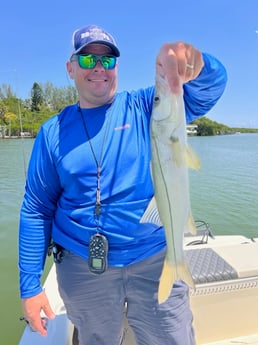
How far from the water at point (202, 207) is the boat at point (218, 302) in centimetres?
89

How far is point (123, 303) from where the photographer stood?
6.07 feet

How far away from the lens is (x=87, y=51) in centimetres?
177

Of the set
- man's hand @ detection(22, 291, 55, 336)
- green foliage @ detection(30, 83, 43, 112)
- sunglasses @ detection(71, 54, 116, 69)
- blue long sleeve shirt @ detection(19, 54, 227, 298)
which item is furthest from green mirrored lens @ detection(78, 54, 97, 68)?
green foliage @ detection(30, 83, 43, 112)

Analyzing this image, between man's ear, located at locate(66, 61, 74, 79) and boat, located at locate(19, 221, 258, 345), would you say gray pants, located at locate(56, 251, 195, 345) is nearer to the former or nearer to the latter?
boat, located at locate(19, 221, 258, 345)

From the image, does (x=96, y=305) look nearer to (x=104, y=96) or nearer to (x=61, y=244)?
(x=61, y=244)

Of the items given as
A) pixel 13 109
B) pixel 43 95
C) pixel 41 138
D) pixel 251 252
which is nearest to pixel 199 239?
pixel 251 252

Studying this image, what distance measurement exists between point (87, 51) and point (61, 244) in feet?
3.35

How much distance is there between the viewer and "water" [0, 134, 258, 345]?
14.8 ft

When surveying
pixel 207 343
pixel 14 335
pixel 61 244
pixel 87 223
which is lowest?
pixel 14 335

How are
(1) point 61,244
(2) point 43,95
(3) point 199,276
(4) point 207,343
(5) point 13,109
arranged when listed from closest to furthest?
(1) point 61,244, (3) point 199,276, (4) point 207,343, (5) point 13,109, (2) point 43,95

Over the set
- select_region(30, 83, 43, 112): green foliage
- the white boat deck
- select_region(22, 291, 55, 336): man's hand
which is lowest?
the white boat deck

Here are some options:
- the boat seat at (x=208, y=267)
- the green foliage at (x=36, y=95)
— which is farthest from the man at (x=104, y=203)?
the green foliage at (x=36, y=95)

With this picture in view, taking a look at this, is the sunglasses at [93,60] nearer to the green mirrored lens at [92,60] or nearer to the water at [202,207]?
the green mirrored lens at [92,60]

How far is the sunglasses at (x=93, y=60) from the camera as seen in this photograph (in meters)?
1.76
